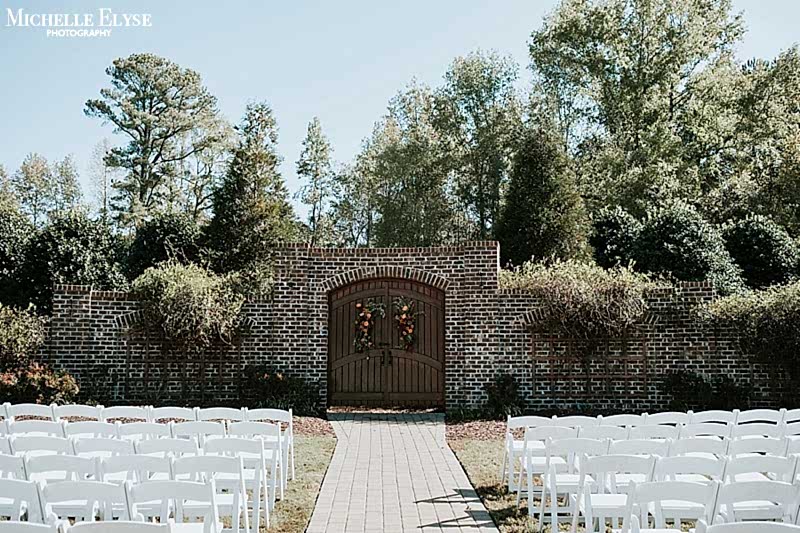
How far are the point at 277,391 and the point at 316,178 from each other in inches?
772

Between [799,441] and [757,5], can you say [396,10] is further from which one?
[757,5]

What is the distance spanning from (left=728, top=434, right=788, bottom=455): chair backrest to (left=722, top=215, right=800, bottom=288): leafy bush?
15266 mm

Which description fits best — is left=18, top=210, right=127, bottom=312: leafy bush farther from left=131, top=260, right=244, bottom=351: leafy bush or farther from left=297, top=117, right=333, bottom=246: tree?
left=297, top=117, right=333, bottom=246: tree

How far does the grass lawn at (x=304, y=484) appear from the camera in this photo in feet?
23.1

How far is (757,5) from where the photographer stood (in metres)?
29.1

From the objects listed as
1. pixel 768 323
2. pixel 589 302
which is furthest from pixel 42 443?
pixel 768 323

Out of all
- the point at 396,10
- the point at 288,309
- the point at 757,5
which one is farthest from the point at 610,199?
the point at 288,309

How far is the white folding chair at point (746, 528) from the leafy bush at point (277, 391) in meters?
11.4

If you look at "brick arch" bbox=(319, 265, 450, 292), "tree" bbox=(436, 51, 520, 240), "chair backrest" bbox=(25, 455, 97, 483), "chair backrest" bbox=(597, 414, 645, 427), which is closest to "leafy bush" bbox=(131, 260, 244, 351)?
"brick arch" bbox=(319, 265, 450, 292)

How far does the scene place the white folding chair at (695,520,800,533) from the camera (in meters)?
3.70

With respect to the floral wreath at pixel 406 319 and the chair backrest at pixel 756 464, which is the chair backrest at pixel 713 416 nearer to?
the chair backrest at pixel 756 464

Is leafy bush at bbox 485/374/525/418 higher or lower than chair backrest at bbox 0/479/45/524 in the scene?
higher

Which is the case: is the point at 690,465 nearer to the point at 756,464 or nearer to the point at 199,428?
the point at 756,464

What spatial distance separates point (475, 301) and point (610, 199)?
13981mm
